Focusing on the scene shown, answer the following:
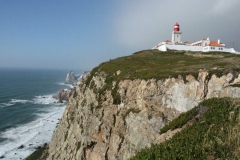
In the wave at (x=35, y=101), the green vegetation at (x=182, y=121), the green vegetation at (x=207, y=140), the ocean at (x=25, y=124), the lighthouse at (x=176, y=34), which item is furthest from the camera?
Result: the wave at (x=35, y=101)

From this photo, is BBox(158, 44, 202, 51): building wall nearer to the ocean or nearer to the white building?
the white building

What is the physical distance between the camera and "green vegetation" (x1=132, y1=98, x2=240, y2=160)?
6676 millimetres

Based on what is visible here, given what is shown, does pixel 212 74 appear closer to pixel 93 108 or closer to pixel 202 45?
pixel 93 108

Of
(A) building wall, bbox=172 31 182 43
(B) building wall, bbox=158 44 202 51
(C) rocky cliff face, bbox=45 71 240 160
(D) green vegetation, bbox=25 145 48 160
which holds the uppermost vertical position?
(A) building wall, bbox=172 31 182 43

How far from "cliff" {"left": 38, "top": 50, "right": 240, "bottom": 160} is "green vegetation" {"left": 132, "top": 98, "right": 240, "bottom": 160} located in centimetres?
913

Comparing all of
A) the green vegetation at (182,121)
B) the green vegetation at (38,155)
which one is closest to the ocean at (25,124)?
the green vegetation at (38,155)

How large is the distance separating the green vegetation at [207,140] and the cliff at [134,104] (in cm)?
913

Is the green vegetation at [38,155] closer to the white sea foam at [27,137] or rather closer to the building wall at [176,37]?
the white sea foam at [27,137]

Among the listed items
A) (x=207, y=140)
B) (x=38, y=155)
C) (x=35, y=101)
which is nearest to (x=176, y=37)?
(x=38, y=155)

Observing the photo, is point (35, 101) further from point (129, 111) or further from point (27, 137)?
point (129, 111)

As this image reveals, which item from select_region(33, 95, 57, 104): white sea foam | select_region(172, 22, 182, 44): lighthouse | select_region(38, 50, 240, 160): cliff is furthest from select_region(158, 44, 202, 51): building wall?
select_region(33, 95, 57, 104): white sea foam

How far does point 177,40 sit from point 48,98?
72315 millimetres

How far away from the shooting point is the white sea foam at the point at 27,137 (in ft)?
153

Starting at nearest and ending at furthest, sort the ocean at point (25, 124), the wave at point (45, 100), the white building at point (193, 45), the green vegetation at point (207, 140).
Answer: the green vegetation at point (207, 140), the ocean at point (25, 124), the white building at point (193, 45), the wave at point (45, 100)
